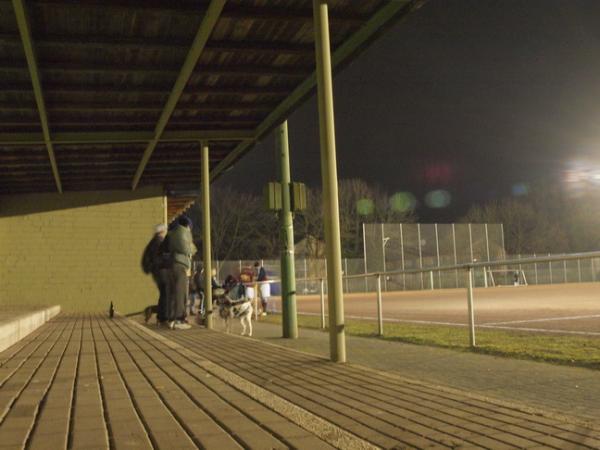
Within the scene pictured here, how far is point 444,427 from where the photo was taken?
3.36 m

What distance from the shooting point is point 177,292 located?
10.4 meters

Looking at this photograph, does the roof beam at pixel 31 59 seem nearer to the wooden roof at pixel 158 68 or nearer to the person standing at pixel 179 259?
the wooden roof at pixel 158 68

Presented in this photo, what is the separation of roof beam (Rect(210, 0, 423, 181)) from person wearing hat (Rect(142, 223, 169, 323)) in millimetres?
2570

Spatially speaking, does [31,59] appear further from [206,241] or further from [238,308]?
[238,308]

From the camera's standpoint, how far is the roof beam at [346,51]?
22.7 feet

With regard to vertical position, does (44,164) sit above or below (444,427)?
above

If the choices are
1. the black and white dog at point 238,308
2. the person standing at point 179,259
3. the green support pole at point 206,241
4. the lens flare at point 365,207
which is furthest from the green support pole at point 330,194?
the lens flare at point 365,207

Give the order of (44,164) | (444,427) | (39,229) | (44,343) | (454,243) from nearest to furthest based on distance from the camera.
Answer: (444,427)
(44,343)
(44,164)
(39,229)
(454,243)

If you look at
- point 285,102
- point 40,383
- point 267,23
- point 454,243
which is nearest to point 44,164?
point 285,102

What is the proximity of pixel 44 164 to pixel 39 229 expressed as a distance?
3.61 meters

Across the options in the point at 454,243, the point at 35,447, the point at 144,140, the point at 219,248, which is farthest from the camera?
the point at 219,248

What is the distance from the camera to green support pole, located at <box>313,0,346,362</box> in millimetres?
6090

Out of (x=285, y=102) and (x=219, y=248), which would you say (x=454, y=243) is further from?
(x=285, y=102)

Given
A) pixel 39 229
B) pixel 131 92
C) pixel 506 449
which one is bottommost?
pixel 506 449
